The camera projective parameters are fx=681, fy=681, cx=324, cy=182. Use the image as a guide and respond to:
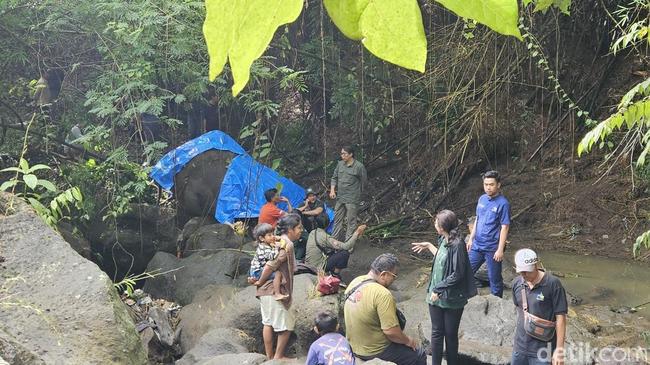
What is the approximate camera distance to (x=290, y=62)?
1059 centimetres

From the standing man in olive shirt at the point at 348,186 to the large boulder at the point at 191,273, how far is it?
151 cm

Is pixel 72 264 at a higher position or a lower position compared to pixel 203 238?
higher

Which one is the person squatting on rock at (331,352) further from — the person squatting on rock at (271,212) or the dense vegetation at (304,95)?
the person squatting on rock at (271,212)

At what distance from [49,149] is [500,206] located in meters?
5.99

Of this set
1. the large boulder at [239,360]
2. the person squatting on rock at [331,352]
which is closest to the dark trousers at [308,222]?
the large boulder at [239,360]

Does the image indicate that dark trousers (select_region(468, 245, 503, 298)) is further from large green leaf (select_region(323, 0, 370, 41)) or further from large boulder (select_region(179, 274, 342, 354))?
large green leaf (select_region(323, 0, 370, 41))

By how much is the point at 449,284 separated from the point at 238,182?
5.32 m

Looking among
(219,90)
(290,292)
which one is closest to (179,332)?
(290,292)

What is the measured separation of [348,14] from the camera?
2.64ft

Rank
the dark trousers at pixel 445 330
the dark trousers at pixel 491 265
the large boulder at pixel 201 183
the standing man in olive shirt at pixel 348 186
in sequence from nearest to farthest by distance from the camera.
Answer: the dark trousers at pixel 445 330, the dark trousers at pixel 491 265, the standing man in olive shirt at pixel 348 186, the large boulder at pixel 201 183

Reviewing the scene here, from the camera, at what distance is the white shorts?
5.83m

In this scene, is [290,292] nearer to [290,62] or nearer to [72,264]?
[72,264]

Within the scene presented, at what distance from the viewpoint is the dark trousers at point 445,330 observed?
500 cm

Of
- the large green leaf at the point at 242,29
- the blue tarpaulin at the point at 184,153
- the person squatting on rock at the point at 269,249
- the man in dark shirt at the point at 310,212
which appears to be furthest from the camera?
the blue tarpaulin at the point at 184,153
